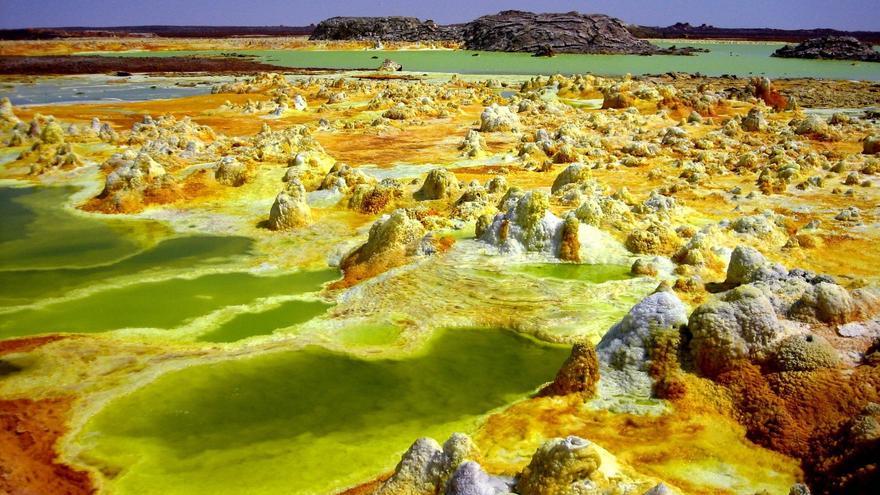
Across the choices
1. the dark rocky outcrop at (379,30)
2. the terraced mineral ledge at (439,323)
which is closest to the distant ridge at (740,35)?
the dark rocky outcrop at (379,30)

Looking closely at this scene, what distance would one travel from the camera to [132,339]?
6906 millimetres

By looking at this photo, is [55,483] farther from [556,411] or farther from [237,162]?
[237,162]

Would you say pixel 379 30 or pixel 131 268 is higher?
pixel 379 30

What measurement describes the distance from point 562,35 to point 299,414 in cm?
6617

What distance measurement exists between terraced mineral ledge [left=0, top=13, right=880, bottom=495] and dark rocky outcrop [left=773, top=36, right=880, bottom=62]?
4727cm

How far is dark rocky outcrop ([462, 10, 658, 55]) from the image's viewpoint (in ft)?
215

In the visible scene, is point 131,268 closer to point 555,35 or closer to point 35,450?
point 35,450

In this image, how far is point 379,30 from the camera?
9388 cm

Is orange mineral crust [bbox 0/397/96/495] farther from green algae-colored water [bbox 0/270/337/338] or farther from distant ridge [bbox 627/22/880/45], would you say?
distant ridge [bbox 627/22/880/45]

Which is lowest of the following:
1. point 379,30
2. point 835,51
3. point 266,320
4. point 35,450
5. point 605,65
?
point 35,450

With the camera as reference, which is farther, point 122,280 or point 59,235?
point 59,235

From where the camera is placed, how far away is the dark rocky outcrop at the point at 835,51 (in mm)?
54406

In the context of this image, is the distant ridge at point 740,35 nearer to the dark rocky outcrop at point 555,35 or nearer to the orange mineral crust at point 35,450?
the dark rocky outcrop at point 555,35

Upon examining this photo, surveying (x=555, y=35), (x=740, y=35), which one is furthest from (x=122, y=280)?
(x=740, y=35)
